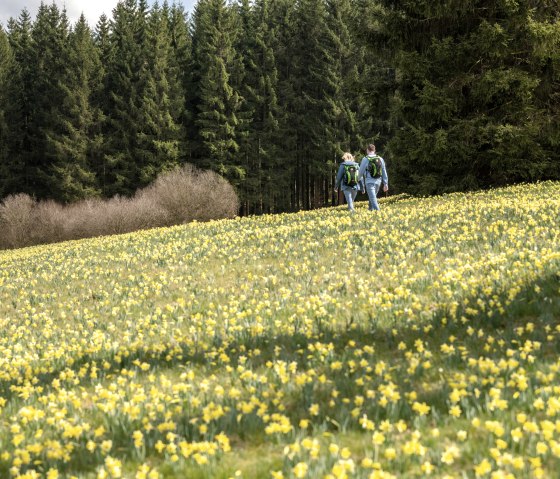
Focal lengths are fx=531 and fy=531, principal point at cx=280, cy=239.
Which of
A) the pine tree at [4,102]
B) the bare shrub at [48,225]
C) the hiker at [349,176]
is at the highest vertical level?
the pine tree at [4,102]

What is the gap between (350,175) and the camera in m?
15.9

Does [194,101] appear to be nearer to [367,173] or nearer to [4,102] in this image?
[4,102]

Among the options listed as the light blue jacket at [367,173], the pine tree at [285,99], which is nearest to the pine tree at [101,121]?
the pine tree at [285,99]

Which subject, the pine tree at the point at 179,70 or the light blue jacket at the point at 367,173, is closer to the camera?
the light blue jacket at the point at 367,173

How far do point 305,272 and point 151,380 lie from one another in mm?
4540

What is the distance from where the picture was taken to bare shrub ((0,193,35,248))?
3706cm

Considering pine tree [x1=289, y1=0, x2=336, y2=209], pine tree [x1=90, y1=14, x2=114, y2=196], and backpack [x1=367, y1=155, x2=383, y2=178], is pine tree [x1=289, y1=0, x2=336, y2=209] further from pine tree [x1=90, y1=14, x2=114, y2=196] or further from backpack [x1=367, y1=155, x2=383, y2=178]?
backpack [x1=367, y1=155, x2=383, y2=178]

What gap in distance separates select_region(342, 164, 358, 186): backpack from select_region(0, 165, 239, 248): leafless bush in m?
20.1

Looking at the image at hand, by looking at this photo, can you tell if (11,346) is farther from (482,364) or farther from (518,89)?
(518,89)

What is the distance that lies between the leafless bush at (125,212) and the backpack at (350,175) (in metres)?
20.1

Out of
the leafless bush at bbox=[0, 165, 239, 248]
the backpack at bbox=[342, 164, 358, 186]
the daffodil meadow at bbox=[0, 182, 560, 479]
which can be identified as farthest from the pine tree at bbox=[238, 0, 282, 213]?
the daffodil meadow at bbox=[0, 182, 560, 479]

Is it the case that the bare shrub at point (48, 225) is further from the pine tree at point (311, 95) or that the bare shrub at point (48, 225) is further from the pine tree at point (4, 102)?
the pine tree at point (311, 95)

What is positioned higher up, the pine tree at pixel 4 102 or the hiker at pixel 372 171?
the pine tree at pixel 4 102

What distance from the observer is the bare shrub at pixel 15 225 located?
122ft
